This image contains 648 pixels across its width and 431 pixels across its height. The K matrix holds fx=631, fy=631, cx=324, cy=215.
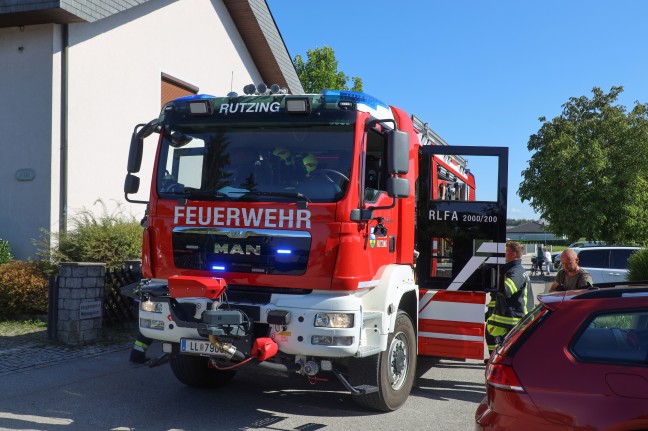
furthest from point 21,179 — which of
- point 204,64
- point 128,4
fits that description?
point 204,64

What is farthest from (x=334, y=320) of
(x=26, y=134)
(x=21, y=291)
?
(x=26, y=134)

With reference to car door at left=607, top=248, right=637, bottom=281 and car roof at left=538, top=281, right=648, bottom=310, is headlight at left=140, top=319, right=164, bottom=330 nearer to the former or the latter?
car roof at left=538, top=281, right=648, bottom=310

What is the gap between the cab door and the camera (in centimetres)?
716

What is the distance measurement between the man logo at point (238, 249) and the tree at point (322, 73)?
2386 cm

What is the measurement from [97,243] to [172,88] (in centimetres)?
592

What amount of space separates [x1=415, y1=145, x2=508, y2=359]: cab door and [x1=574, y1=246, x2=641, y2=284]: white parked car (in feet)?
32.6

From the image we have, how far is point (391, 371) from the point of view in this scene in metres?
6.09

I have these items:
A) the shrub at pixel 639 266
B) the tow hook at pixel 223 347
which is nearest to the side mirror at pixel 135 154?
the tow hook at pixel 223 347

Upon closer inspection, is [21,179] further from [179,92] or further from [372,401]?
[372,401]

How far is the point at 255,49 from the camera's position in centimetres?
1884

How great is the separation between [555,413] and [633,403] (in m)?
0.40

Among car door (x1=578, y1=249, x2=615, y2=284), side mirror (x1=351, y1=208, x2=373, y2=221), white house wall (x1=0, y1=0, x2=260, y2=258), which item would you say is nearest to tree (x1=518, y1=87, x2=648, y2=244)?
car door (x1=578, y1=249, x2=615, y2=284)

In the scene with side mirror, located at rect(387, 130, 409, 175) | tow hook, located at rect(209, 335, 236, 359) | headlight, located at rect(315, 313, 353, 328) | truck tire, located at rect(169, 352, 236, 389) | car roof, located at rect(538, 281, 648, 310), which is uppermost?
side mirror, located at rect(387, 130, 409, 175)

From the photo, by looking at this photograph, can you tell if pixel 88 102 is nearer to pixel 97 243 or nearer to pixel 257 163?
pixel 97 243
